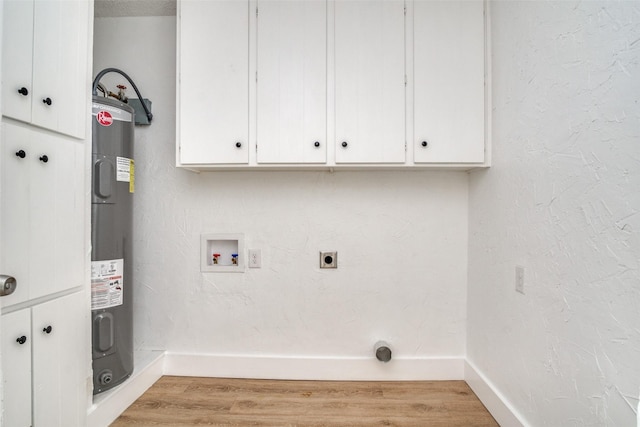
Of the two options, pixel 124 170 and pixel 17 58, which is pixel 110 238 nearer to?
pixel 124 170

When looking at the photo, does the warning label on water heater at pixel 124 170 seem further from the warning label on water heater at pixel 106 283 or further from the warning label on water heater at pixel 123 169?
the warning label on water heater at pixel 106 283

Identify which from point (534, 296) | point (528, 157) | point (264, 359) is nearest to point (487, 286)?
point (534, 296)

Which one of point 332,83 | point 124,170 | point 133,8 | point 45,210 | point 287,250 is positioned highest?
point 133,8

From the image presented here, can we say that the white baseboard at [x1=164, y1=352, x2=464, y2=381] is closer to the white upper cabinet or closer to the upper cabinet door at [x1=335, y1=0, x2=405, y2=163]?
the upper cabinet door at [x1=335, y1=0, x2=405, y2=163]

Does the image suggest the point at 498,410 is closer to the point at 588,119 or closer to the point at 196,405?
the point at 588,119

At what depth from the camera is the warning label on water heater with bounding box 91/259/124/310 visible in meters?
1.34

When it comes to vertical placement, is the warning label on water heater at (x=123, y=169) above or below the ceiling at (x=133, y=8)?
below

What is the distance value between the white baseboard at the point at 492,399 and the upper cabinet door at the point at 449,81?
3.81 feet

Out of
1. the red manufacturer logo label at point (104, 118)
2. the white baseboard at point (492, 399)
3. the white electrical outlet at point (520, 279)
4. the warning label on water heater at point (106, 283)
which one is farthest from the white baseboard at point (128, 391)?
the white electrical outlet at point (520, 279)

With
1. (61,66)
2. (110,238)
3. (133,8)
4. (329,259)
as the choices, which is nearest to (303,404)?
(329,259)

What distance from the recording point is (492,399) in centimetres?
143

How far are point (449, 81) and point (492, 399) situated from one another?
162 cm

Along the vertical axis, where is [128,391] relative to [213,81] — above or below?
below

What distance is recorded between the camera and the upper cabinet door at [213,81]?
1.52 meters
